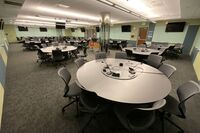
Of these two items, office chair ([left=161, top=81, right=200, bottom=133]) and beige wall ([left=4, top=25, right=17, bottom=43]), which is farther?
beige wall ([left=4, top=25, right=17, bottom=43])

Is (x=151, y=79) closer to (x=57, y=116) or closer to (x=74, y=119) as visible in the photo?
(x=74, y=119)

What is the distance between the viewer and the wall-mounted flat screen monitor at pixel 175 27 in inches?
308

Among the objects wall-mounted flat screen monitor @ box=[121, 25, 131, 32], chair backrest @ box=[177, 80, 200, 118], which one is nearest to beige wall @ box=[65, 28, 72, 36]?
wall-mounted flat screen monitor @ box=[121, 25, 131, 32]

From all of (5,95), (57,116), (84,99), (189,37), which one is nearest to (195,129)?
(84,99)

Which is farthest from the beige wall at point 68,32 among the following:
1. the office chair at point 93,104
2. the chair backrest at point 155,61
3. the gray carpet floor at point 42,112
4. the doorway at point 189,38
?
the office chair at point 93,104

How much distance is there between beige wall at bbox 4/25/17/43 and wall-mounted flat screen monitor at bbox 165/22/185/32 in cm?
2089

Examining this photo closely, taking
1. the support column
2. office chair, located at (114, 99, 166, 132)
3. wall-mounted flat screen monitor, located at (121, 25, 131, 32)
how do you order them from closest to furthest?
office chair, located at (114, 99, 166, 132), the support column, wall-mounted flat screen monitor, located at (121, 25, 131, 32)

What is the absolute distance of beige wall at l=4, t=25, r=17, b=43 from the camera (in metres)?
15.3

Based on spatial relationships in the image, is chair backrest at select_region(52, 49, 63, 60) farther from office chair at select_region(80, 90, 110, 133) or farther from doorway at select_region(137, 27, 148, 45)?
doorway at select_region(137, 27, 148, 45)

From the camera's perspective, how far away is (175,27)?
26.5 feet

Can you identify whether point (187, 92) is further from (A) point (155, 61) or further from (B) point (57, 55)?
(B) point (57, 55)

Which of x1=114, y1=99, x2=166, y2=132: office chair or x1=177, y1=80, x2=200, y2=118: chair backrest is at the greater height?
x1=177, y1=80, x2=200, y2=118: chair backrest

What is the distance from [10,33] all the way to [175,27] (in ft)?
70.8

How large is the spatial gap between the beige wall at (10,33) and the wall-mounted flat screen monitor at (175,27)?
823 inches
